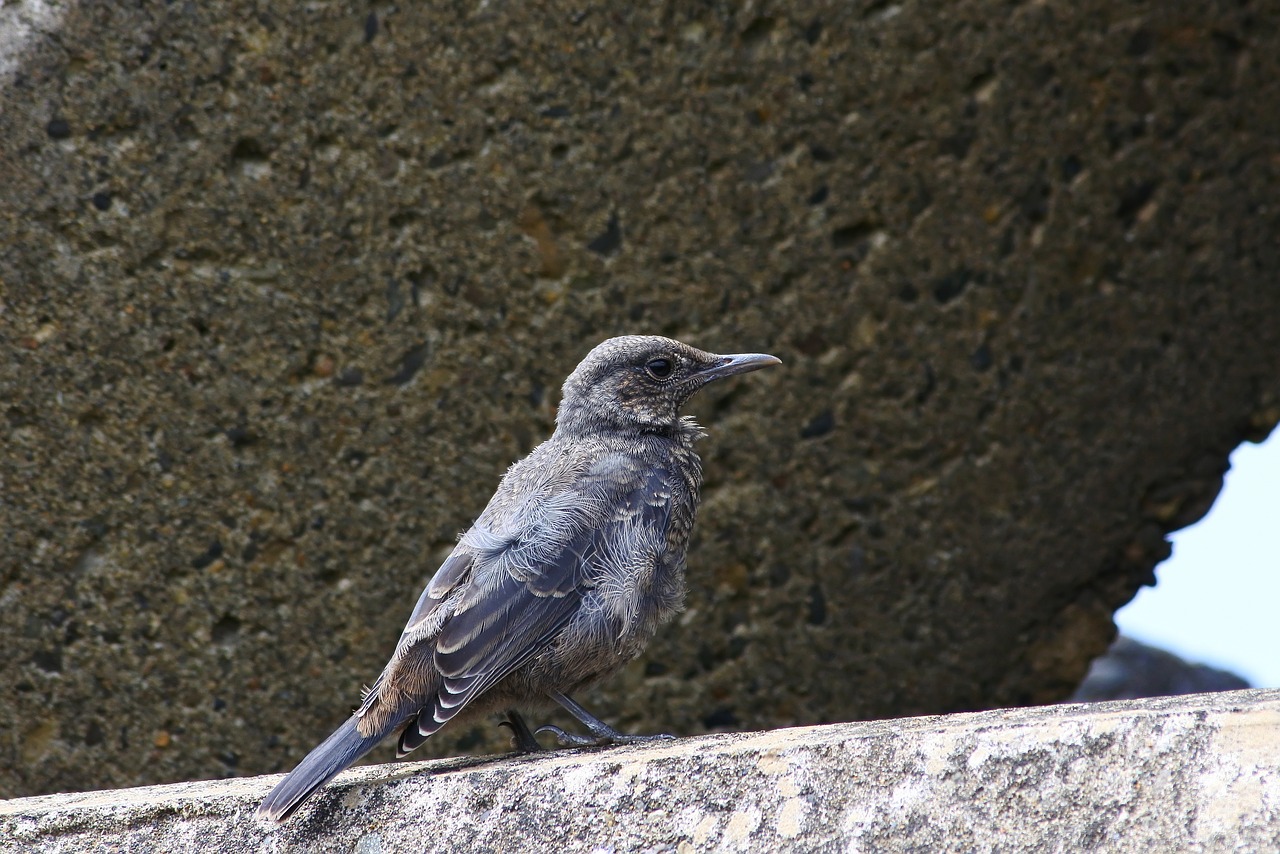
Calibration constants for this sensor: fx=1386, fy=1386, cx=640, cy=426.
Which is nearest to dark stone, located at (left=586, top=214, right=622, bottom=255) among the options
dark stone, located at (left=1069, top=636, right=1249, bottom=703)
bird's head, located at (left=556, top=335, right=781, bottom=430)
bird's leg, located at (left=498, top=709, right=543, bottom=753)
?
bird's head, located at (left=556, top=335, right=781, bottom=430)

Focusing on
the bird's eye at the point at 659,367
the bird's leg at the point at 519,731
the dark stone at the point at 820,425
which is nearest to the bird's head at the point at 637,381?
the bird's eye at the point at 659,367

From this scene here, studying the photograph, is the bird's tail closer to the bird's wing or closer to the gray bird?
the gray bird

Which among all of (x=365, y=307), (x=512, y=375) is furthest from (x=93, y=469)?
(x=512, y=375)

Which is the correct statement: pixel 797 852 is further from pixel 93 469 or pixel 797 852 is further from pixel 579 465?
pixel 93 469

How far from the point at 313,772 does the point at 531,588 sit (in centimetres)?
67

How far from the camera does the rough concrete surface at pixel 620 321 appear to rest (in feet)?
12.6

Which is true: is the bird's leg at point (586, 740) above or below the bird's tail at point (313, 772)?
above

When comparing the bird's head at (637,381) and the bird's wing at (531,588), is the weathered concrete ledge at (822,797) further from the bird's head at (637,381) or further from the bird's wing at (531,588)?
the bird's head at (637,381)

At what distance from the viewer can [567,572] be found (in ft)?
10.3

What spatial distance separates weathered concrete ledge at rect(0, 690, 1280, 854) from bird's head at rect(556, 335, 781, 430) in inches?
40.3

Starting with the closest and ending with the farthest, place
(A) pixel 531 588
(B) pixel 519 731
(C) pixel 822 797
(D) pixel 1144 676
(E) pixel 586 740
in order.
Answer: (C) pixel 822 797 → (A) pixel 531 588 → (E) pixel 586 740 → (B) pixel 519 731 → (D) pixel 1144 676

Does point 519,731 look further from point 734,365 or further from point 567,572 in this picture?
point 734,365

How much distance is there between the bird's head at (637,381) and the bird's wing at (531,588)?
0.28 m

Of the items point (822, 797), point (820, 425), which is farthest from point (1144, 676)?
point (822, 797)
